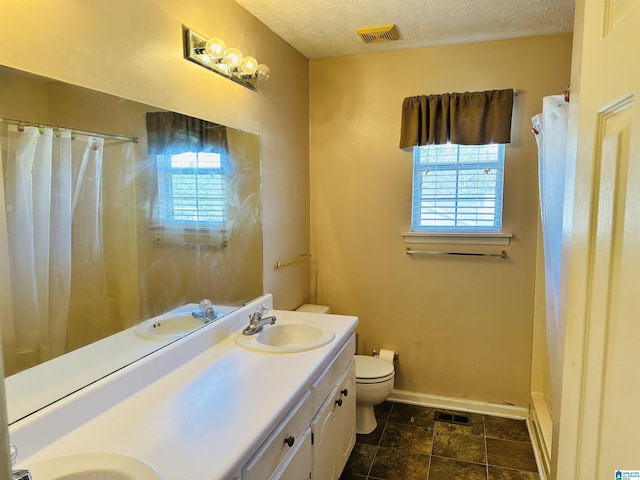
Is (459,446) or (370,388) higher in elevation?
(370,388)

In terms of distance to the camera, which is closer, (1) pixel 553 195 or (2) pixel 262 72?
(1) pixel 553 195

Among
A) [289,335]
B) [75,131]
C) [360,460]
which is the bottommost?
[360,460]

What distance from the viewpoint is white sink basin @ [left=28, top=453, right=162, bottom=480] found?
3.20 ft

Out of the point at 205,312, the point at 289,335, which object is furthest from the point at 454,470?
the point at 205,312

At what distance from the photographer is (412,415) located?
111 inches

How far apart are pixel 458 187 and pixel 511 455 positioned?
1661mm

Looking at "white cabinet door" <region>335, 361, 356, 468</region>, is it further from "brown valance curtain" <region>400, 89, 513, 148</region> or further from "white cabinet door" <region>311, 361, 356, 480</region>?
"brown valance curtain" <region>400, 89, 513, 148</region>

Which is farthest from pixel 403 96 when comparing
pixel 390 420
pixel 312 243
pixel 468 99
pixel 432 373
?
pixel 390 420

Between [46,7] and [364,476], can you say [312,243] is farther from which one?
[46,7]

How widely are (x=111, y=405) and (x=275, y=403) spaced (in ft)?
1.74

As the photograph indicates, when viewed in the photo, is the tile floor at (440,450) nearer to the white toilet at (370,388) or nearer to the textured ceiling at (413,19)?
the white toilet at (370,388)

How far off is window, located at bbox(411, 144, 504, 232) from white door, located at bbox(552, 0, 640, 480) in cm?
197

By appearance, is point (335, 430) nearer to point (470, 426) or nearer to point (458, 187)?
point (470, 426)

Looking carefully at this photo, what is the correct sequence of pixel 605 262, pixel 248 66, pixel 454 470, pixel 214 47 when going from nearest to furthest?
1. pixel 605 262
2. pixel 214 47
3. pixel 248 66
4. pixel 454 470
